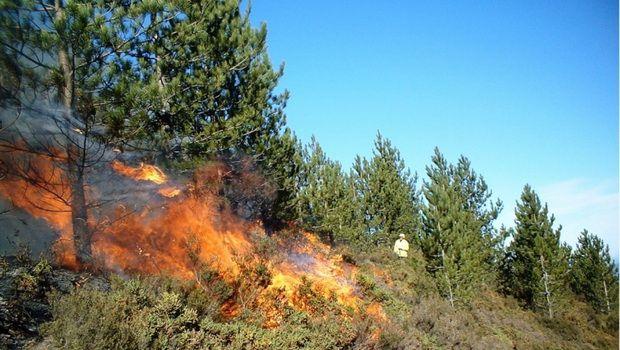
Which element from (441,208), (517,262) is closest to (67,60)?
(441,208)

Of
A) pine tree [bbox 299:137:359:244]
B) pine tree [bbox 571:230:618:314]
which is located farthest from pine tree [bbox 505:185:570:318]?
pine tree [bbox 299:137:359:244]

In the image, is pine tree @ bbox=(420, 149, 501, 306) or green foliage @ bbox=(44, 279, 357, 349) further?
pine tree @ bbox=(420, 149, 501, 306)

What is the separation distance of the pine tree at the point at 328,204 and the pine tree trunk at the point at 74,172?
362 inches

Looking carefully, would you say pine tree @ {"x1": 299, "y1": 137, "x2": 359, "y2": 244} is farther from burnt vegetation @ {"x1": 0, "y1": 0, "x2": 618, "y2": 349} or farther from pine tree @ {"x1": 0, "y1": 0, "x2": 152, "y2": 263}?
pine tree @ {"x1": 0, "y1": 0, "x2": 152, "y2": 263}

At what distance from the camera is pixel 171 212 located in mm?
9500

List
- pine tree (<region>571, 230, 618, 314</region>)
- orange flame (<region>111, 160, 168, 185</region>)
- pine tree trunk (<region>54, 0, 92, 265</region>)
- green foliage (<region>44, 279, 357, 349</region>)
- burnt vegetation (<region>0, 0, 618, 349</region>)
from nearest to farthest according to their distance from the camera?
green foliage (<region>44, 279, 357, 349</region>) < burnt vegetation (<region>0, 0, 618, 349</region>) < pine tree trunk (<region>54, 0, 92, 265</region>) < orange flame (<region>111, 160, 168, 185</region>) < pine tree (<region>571, 230, 618, 314</region>)

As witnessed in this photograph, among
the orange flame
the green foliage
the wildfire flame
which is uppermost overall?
the orange flame

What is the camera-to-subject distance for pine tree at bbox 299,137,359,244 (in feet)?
56.0

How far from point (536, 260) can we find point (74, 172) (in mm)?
22979

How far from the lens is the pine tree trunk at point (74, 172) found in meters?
7.26

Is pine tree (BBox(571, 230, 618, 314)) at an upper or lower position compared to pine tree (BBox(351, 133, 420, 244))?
lower

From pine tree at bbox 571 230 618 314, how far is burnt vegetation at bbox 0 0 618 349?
14.5m

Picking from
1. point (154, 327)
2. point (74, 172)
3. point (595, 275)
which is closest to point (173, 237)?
point (74, 172)

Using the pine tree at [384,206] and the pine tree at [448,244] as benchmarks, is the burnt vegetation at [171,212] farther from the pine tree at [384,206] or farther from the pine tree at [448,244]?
the pine tree at [384,206]
